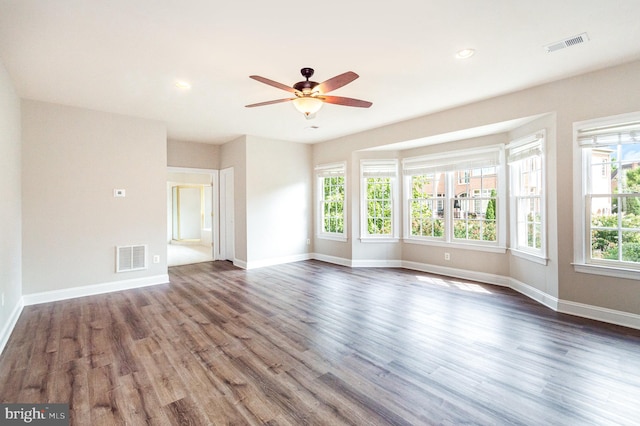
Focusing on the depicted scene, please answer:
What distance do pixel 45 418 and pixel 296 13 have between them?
3.28 meters

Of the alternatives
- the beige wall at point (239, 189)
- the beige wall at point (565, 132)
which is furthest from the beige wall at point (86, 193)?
the beige wall at point (565, 132)

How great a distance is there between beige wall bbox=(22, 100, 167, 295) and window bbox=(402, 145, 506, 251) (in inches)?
184

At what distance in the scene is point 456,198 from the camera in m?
5.36

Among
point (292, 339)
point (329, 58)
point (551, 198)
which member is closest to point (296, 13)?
point (329, 58)

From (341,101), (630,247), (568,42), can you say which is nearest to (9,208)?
(341,101)

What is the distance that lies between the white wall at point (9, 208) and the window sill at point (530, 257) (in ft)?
19.7

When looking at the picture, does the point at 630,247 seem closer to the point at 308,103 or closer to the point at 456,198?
the point at 456,198

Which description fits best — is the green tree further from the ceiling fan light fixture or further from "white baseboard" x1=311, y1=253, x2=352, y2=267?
the ceiling fan light fixture

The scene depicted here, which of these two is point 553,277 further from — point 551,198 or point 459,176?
point 459,176

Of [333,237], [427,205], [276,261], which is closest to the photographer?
[427,205]

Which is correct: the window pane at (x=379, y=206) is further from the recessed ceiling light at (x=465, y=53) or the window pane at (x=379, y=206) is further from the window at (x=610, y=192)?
the recessed ceiling light at (x=465, y=53)

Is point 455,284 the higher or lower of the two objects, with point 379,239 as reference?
lower

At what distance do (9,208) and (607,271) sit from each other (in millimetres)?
6633

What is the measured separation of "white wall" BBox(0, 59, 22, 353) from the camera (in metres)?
2.93
